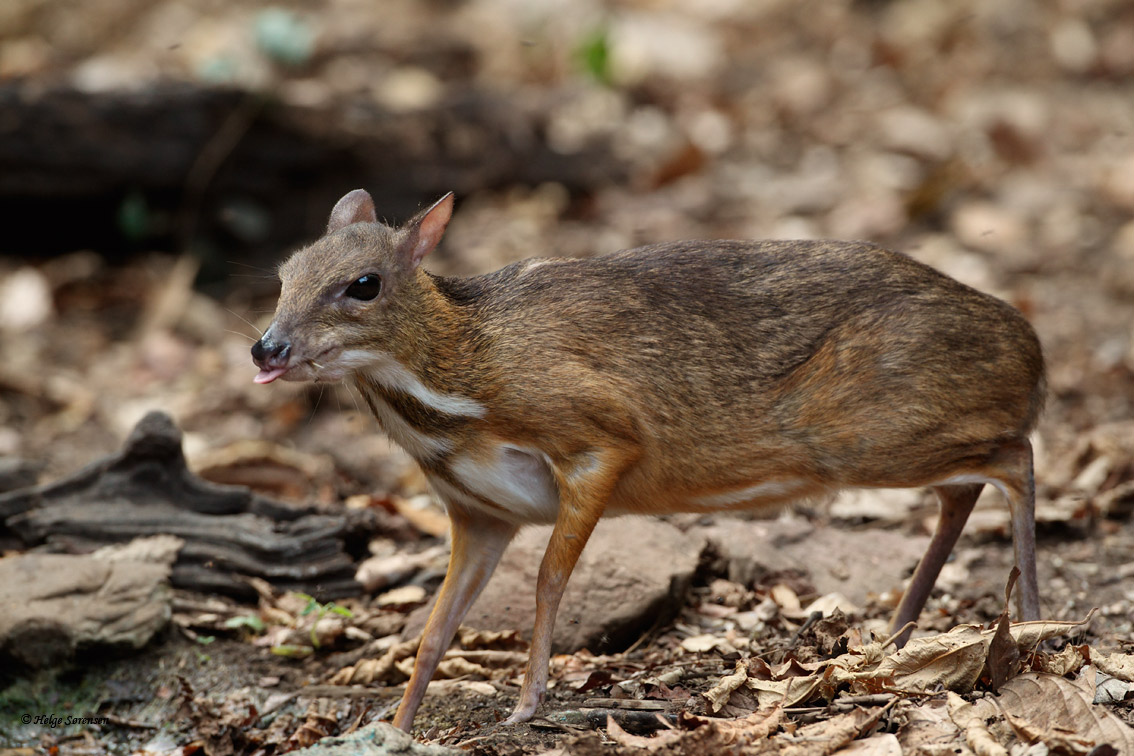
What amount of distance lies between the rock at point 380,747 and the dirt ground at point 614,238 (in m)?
0.38

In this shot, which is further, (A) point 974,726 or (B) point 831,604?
(B) point 831,604

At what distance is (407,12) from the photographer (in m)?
16.2

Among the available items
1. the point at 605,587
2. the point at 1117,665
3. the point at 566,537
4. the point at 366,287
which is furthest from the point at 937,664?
the point at 366,287

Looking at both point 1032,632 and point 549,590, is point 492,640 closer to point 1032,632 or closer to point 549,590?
point 549,590

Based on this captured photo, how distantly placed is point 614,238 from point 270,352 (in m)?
6.89

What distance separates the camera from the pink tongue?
459cm

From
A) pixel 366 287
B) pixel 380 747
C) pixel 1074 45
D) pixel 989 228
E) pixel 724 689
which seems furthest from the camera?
pixel 1074 45

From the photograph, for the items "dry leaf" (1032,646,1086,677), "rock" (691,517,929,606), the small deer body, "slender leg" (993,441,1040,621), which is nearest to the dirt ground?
"rock" (691,517,929,606)

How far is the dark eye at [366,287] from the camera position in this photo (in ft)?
16.0

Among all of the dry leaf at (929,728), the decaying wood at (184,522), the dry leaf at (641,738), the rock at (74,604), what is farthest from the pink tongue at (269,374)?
the dry leaf at (929,728)

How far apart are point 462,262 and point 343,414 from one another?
2.26m

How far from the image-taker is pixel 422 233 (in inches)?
201

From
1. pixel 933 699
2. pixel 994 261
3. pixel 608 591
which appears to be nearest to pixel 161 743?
pixel 608 591

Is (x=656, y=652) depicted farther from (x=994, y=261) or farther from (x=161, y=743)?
(x=994, y=261)
